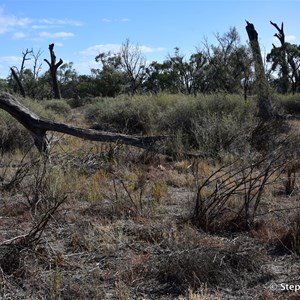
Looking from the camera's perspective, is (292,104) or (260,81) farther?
(292,104)

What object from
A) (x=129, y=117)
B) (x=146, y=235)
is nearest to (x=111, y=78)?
(x=129, y=117)

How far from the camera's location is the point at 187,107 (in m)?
14.2

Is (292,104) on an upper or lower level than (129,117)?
upper

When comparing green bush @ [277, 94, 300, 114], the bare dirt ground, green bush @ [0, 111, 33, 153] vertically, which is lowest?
the bare dirt ground

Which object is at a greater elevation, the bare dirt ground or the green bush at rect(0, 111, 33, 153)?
the green bush at rect(0, 111, 33, 153)

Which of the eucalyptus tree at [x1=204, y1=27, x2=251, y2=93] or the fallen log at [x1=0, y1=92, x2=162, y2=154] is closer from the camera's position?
the fallen log at [x1=0, y1=92, x2=162, y2=154]

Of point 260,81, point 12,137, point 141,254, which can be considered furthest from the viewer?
point 260,81

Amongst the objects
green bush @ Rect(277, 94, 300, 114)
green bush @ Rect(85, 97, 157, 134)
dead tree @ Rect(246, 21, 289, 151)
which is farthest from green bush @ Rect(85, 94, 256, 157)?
green bush @ Rect(277, 94, 300, 114)

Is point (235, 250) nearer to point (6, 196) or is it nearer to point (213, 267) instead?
point (213, 267)

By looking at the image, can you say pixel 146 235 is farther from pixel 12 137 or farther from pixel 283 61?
pixel 283 61

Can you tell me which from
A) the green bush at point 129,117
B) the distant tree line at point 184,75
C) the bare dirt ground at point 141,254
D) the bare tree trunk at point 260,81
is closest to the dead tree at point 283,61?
the distant tree line at point 184,75

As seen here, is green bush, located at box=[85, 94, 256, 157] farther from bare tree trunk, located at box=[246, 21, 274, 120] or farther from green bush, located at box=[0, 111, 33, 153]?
green bush, located at box=[0, 111, 33, 153]

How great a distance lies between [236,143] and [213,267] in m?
7.10

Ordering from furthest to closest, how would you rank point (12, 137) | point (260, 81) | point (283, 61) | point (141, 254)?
1. point (283, 61)
2. point (260, 81)
3. point (12, 137)
4. point (141, 254)
